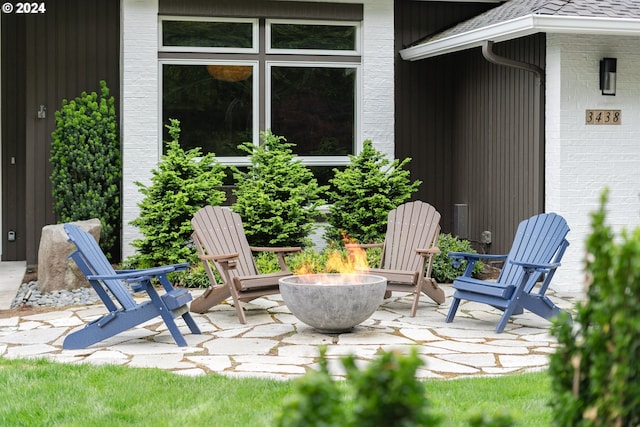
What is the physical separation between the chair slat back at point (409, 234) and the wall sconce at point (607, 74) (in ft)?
6.86

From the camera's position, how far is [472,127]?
31.7 ft

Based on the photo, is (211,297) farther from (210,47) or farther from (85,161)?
Result: (210,47)

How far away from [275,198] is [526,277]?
11.2ft

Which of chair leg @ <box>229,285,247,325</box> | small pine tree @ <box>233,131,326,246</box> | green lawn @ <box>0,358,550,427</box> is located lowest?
green lawn @ <box>0,358,550,427</box>

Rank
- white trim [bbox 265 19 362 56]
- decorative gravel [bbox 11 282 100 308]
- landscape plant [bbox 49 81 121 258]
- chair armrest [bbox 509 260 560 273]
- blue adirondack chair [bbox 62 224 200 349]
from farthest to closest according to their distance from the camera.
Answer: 1. white trim [bbox 265 19 362 56]
2. landscape plant [bbox 49 81 121 258]
3. decorative gravel [bbox 11 282 100 308]
4. chair armrest [bbox 509 260 560 273]
5. blue adirondack chair [bbox 62 224 200 349]

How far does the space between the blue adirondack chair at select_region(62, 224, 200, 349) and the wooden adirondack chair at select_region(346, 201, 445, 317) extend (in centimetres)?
180

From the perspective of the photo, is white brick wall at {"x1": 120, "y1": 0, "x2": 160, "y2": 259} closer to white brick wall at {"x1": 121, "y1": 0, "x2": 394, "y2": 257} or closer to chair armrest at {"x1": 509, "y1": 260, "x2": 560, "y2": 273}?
white brick wall at {"x1": 121, "y1": 0, "x2": 394, "y2": 257}

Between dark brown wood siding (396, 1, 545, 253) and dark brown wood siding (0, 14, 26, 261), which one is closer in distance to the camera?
dark brown wood siding (396, 1, 545, 253)

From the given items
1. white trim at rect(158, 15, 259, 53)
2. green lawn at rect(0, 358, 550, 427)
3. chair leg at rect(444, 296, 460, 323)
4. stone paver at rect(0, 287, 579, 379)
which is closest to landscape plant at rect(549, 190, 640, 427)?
green lawn at rect(0, 358, 550, 427)

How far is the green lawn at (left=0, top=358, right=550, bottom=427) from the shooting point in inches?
149

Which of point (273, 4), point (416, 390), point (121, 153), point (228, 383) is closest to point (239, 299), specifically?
point (228, 383)

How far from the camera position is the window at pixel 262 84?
9.26 m

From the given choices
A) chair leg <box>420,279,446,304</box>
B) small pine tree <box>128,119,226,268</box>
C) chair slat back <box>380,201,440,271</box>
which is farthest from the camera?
small pine tree <box>128,119,226,268</box>

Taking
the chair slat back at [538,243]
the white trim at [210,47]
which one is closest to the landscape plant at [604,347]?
the chair slat back at [538,243]
